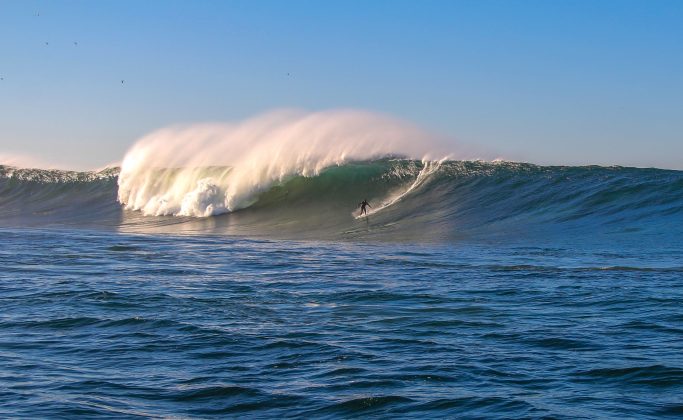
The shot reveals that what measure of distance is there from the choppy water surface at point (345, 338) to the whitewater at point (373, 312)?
0.09 feet

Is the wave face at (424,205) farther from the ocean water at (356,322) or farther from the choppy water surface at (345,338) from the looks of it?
the choppy water surface at (345,338)

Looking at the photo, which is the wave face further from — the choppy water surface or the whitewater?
the choppy water surface

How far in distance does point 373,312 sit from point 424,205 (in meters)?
17.5

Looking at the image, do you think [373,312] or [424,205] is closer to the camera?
[373,312]

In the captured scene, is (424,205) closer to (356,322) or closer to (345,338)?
(356,322)

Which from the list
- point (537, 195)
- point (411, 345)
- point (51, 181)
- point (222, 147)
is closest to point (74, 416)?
point (411, 345)

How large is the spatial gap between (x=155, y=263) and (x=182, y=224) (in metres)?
13.8

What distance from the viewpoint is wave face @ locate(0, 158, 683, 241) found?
22578 millimetres

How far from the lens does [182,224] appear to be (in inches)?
1147

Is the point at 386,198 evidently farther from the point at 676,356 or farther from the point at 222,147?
the point at 676,356

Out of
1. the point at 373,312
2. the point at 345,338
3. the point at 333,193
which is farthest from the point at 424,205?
the point at 345,338

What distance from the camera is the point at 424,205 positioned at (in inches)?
1077

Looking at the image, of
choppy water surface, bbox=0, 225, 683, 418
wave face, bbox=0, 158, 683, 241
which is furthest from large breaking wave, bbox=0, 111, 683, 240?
choppy water surface, bbox=0, 225, 683, 418

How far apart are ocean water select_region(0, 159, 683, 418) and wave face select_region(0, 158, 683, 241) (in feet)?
0.98
